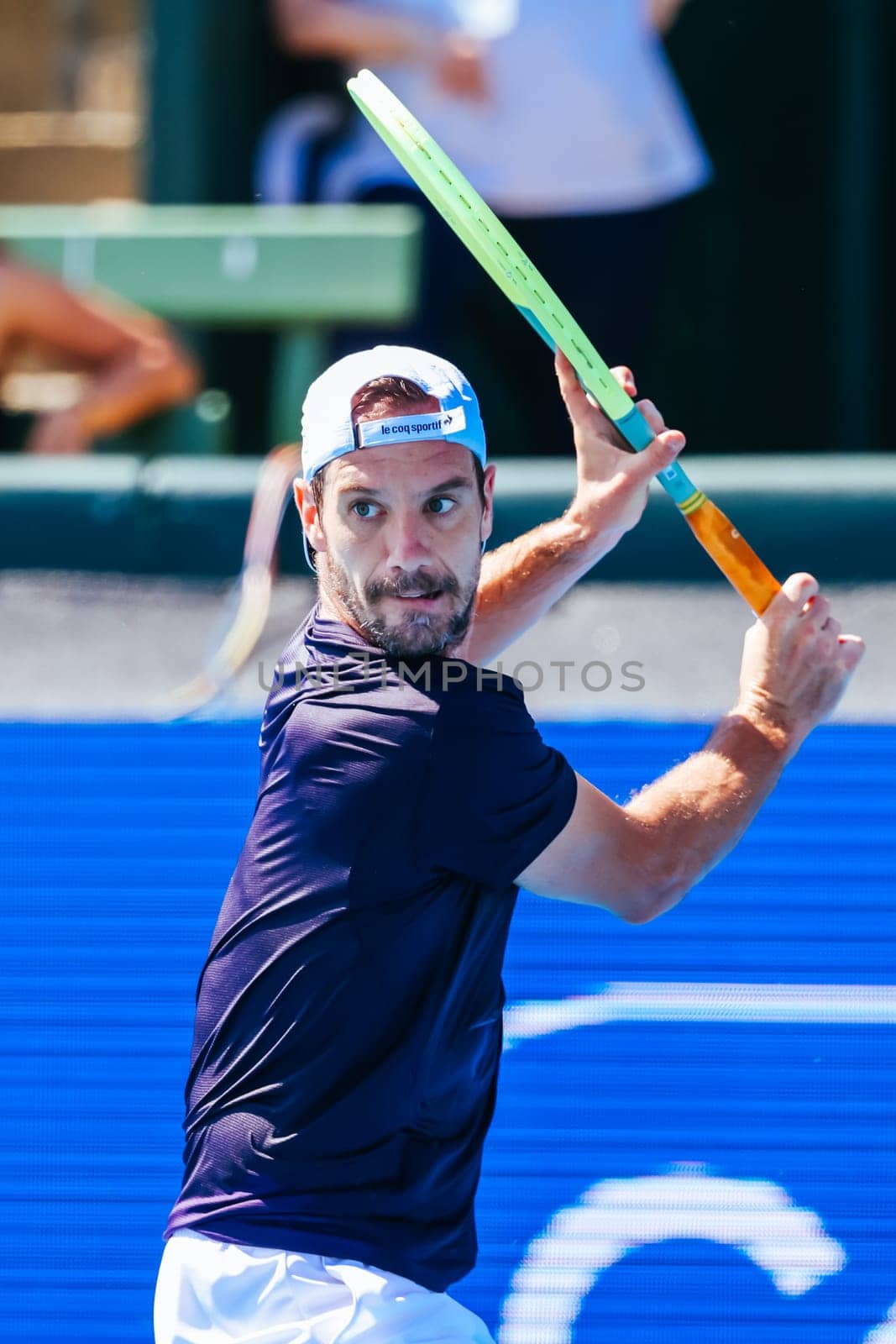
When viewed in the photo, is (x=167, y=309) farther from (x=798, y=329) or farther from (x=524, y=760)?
(x=524, y=760)

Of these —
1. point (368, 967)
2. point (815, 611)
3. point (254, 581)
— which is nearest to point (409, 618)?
point (368, 967)

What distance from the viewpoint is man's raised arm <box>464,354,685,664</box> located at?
1998 millimetres

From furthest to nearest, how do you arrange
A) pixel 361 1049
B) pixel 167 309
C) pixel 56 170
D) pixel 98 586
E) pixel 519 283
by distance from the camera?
pixel 56 170, pixel 167 309, pixel 98 586, pixel 519 283, pixel 361 1049

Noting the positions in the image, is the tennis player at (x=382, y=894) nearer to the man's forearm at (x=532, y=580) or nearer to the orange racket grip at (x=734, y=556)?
the orange racket grip at (x=734, y=556)

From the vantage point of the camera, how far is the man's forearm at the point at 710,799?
1707mm

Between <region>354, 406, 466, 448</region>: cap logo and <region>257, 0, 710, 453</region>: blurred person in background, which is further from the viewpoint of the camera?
<region>257, 0, 710, 453</region>: blurred person in background

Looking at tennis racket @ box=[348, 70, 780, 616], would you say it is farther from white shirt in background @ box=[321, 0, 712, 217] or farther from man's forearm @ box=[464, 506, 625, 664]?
white shirt in background @ box=[321, 0, 712, 217]

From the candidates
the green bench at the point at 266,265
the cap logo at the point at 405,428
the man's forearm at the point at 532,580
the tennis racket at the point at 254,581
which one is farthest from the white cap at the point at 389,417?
the green bench at the point at 266,265

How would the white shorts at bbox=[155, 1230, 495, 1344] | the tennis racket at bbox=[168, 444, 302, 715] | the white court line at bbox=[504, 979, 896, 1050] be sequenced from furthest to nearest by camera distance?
the tennis racket at bbox=[168, 444, 302, 715]
the white court line at bbox=[504, 979, 896, 1050]
the white shorts at bbox=[155, 1230, 495, 1344]

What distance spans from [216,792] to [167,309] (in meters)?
2.21

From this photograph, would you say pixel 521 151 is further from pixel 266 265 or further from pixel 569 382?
pixel 569 382

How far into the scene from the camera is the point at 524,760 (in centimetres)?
163

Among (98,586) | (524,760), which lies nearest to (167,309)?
(98,586)

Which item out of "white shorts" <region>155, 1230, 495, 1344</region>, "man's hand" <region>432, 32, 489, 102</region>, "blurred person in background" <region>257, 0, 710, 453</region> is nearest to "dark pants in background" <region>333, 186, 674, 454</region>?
"blurred person in background" <region>257, 0, 710, 453</region>
